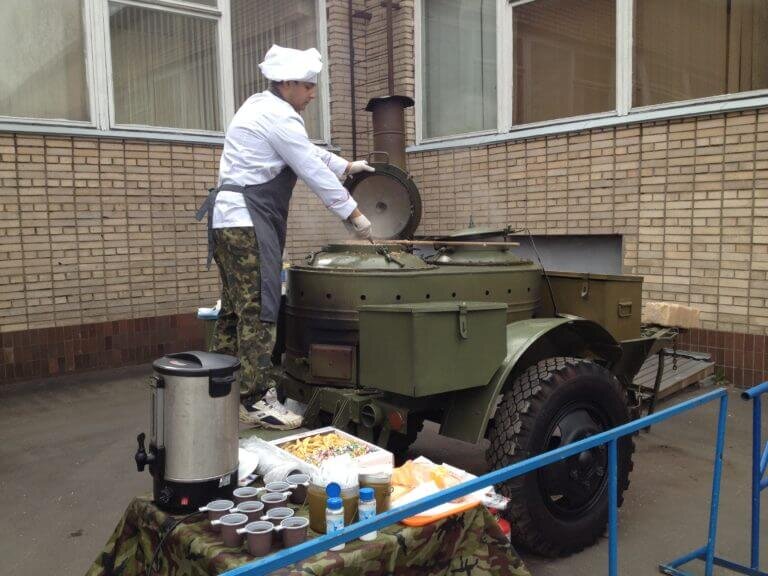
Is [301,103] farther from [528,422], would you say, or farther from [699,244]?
[699,244]

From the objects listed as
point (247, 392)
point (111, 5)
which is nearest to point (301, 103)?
point (247, 392)

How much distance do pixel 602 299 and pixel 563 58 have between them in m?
4.41

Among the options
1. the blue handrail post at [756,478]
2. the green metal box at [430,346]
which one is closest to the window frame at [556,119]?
the blue handrail post at [756,478]

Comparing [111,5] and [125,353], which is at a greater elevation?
[111,5]

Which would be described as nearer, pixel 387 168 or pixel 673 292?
pixel 387 168

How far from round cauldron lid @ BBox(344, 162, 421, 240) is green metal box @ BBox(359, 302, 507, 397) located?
1614 mm

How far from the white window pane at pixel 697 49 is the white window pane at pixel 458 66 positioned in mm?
1875

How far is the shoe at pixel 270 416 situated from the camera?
3.74m

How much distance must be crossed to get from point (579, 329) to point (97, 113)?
5.42 metres

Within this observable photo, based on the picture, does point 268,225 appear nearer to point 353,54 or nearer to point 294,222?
point 294,222

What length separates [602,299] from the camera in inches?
169

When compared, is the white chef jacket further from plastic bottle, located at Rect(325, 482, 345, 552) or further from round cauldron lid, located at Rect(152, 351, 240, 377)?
plastic bottle, located at Rect(325, 482, 345, 552)

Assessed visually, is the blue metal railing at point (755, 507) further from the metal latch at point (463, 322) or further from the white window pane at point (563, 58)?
the white window pane at point (563, 58)

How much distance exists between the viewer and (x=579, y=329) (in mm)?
3875
